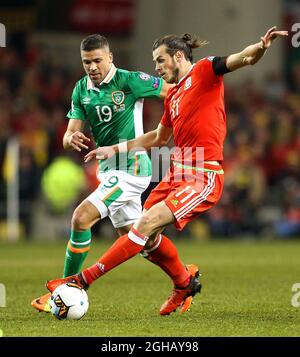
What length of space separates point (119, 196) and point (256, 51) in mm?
1918

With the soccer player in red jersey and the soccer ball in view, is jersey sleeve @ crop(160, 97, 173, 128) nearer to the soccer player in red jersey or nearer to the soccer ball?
the soccer player in red jersey

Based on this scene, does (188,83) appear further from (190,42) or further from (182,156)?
(182,156)

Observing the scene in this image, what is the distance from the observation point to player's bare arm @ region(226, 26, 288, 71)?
7.55 meters

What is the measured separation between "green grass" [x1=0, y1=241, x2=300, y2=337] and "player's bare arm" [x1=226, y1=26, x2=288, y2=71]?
1.85 m

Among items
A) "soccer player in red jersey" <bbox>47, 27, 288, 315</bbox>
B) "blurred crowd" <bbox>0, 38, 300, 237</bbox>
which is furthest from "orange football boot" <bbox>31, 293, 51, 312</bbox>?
"blurred crowd" <bbox>0, 38, 300, 237</bbox>

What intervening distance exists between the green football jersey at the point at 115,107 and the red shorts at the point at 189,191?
757 millimetres

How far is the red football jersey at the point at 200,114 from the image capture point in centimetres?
827

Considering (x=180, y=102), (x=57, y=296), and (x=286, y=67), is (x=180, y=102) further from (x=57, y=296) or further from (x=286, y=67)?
(x=286, y=67)

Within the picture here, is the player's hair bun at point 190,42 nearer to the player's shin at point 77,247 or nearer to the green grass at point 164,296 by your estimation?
the player's shin at point 77,247

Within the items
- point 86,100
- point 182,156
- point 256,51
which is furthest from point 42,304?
point 256,51

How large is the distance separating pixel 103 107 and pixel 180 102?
3.08ft

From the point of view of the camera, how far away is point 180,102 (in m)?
8.38

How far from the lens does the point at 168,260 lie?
8.67 m

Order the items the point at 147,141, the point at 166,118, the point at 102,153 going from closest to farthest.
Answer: the point at 102,153
the point at 166,118
the point at 147,141
